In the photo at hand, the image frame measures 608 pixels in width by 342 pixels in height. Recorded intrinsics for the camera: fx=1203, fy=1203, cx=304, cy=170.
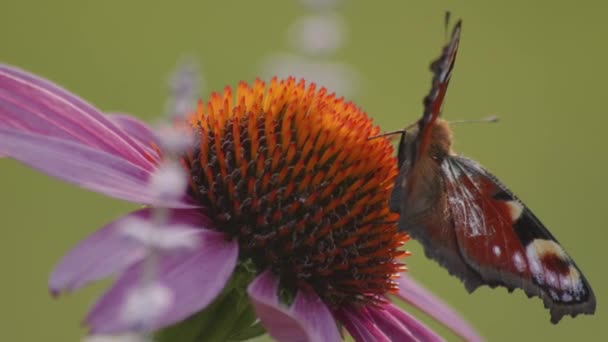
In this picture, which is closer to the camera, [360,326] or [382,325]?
[360,326]

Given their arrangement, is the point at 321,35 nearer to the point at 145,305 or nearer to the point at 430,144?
the point at 145,305

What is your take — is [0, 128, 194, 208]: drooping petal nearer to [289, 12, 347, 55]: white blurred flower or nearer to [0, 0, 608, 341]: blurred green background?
[289, 12, 347, 55]: white blurred flower

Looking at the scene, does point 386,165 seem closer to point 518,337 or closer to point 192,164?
point 192,164

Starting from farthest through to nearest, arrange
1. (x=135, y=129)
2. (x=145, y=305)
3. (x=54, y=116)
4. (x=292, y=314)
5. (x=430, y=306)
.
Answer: (x=430, y=306) < (x=135, y=129) < (x=54, y=116) < (x=292, y=314) < (x=145, y=305)

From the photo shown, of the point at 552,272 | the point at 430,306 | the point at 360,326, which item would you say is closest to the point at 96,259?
the point at 360,326

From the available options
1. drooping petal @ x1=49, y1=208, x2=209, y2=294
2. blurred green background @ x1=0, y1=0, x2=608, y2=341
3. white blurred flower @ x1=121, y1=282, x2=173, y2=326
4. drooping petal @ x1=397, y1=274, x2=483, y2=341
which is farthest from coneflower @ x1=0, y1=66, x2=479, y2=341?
blurred green background @ x1=0, y1=0, x2=608, y2=341

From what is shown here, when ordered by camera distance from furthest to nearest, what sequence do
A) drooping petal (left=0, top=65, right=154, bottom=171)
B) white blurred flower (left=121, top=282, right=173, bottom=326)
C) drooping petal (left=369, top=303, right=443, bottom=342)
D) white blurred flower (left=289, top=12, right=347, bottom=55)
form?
drooping petal (left=369, top=303, right=443, bottom=342), drooping petal (left=0, top=65, right=154, bottom=171), white blurred flower (left=289, top=12, right=347, bottom=55), white blurred flower (left=121, top=282, right=173, bottom=326)
